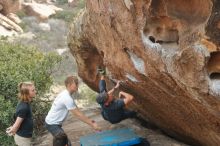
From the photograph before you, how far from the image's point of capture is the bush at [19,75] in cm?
1138

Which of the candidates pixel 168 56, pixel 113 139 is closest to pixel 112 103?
pixel 113 139

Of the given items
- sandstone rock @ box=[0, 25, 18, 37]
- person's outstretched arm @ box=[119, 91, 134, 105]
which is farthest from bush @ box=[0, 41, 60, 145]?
sandstone rock @ box=[0, 25, 18, 37]

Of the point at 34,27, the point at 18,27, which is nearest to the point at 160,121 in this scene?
A: the point at 18,27

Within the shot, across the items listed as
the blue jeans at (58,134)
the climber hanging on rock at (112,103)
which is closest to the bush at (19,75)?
the blue jeans at (58,134)

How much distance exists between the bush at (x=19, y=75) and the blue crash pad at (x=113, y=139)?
3096mm

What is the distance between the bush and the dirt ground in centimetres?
87

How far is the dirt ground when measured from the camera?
371 inches

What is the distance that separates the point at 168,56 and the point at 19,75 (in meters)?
6.11

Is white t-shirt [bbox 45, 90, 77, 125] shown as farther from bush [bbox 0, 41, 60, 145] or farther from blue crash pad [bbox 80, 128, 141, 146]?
bush [bbox 0, 41, 60, 145]

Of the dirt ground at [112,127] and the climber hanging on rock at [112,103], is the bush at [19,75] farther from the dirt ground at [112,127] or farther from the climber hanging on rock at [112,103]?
the climber hanging on rock at [112,103]

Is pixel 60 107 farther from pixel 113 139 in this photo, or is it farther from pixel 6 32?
pixel 6 32

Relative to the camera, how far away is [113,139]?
862cm

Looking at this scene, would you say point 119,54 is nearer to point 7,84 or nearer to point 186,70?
point 186,70

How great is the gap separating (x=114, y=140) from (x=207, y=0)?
11.4ft
